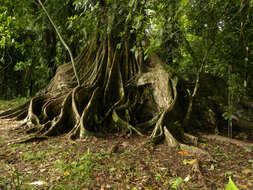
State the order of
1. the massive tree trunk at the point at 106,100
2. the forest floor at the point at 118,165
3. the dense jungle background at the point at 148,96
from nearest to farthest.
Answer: the forest floor at the point at 118,165 → the dense jungle background at the point at 148,96 → the massive tree trunk at the point at 106,100

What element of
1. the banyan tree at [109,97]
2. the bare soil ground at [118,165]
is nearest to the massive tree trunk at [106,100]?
the banyan tree at [109,97]

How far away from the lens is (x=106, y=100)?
4719 mm

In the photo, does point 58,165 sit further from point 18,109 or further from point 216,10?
point 216,10

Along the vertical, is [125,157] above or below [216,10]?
below

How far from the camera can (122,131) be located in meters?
4.06

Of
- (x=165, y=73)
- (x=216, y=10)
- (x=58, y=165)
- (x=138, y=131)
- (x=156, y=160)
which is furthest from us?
(x=165, y=73)

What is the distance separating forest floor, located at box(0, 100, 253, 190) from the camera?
7.01 ft

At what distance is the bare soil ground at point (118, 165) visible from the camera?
2139 mm

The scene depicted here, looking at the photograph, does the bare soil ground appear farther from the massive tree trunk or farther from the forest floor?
the massive tree trunk

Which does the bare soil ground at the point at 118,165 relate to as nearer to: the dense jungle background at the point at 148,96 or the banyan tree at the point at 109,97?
the dense jungle background at the point at 148,96

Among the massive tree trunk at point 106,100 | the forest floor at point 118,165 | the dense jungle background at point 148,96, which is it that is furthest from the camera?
the massive tree trunk at point 106,100

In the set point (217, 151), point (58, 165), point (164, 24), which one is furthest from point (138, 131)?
point (164, 24)

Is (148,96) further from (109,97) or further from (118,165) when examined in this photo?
(118,165)

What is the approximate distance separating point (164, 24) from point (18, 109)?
13.6 feet
